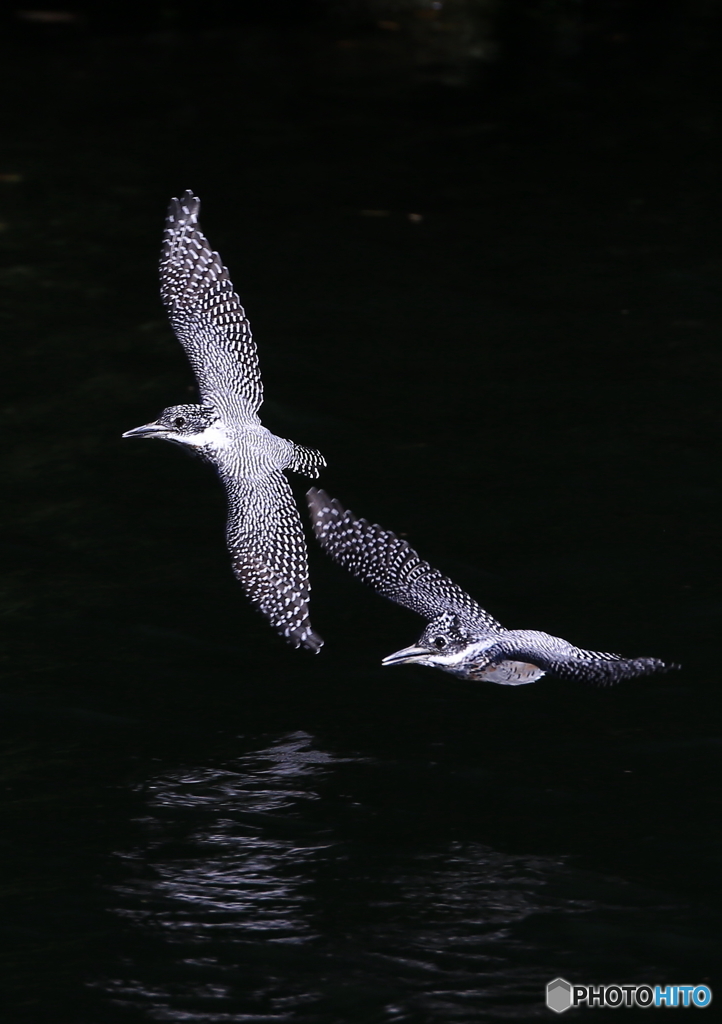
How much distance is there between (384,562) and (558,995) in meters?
2.46

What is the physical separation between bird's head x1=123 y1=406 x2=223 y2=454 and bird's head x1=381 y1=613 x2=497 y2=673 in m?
1.84

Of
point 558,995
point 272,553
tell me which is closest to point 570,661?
point 558,995

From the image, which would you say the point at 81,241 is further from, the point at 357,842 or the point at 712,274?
the point at 357,842

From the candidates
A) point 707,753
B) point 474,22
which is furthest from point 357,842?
point 474,22

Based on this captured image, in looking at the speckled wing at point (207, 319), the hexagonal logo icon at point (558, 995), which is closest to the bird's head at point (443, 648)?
the hexagonal logo icon at point (558, 995)

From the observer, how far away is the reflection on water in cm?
645

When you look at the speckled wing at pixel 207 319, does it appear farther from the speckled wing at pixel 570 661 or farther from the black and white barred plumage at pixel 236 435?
the speckled wing at pixel 570 661

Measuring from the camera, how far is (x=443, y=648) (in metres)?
7.69

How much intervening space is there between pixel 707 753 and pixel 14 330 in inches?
281

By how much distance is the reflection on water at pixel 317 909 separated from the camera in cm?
645

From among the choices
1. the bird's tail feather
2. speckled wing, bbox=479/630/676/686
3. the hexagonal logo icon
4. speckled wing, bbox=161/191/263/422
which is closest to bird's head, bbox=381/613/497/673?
speckled wing, bbox=479/630/676/686

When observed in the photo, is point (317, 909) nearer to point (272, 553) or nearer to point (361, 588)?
point (272, 553)

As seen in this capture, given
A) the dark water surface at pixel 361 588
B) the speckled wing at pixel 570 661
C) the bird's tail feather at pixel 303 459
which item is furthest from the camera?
the bird's tail feather at pixel 303 459

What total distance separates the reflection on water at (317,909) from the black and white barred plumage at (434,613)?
70cm
